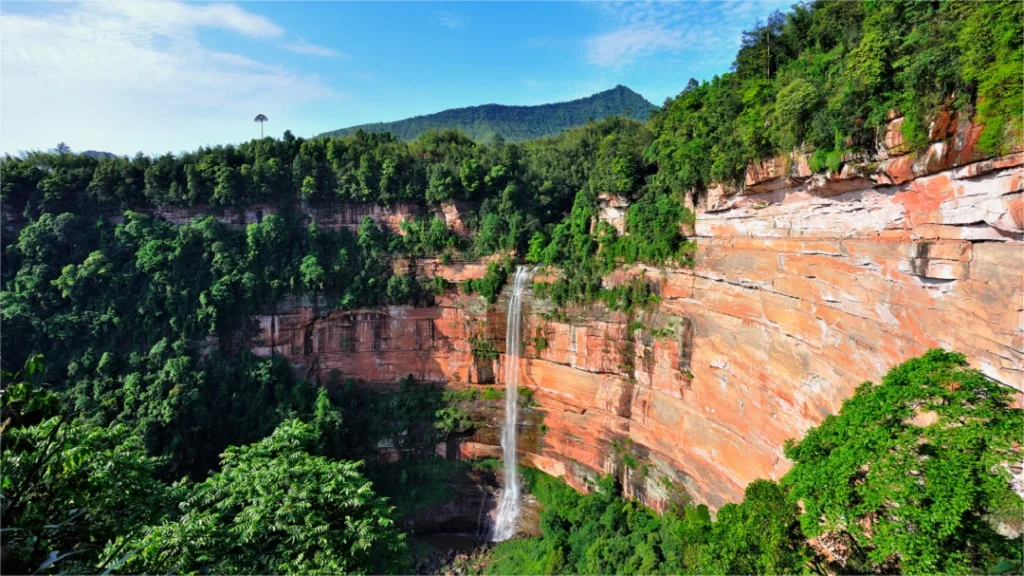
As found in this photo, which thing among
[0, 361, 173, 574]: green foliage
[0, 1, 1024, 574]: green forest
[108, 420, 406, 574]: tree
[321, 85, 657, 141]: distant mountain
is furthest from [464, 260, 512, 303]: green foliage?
[321, 85, 657, 141]: distant mountain

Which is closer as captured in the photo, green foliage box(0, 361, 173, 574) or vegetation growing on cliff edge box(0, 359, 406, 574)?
green foliage box(0, 361, 173, 574)

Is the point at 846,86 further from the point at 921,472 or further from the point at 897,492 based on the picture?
the point at 897,492

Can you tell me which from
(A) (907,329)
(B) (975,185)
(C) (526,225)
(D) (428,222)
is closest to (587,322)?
(C) (526,225)

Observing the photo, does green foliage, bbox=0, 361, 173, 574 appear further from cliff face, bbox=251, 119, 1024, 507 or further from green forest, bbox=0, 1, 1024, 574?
cliff face, bbox=251, 119, 1024, 507

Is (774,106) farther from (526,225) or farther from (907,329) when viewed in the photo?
(526,225)

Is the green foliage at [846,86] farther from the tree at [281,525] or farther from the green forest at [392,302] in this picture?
the tree at [281,525]

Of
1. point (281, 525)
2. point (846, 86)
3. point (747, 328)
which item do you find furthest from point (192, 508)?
point (846, 86)

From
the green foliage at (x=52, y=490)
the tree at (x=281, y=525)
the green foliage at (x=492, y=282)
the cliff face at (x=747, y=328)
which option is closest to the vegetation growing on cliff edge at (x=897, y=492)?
the cliff face at (x=747, y=328)
